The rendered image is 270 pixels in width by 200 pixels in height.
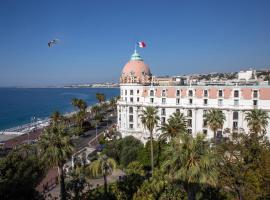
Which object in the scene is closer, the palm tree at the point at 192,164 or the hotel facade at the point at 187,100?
the palm tree at the point at 192,164

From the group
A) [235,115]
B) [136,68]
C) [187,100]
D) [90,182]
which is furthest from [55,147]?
[136,68]

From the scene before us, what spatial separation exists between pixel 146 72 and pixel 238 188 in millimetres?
50358

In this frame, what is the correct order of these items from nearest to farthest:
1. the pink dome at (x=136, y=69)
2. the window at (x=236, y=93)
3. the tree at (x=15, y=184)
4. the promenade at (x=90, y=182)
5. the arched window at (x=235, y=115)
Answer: the tree at (x=15, y=184) → the promenade at (x=90, y=182) → the window at (x=236, y=93) → the arched window at (x=235, y=115) → the pink dome at (x=136, y=69)

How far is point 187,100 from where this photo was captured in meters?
67.4

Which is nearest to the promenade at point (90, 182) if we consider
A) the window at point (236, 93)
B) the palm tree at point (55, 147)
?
the palm tree at point (55, 147)

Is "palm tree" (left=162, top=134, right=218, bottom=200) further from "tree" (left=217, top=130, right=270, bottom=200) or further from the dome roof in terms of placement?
the dome roof

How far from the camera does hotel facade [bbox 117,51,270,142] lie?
200ft

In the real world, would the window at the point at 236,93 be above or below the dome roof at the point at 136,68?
below

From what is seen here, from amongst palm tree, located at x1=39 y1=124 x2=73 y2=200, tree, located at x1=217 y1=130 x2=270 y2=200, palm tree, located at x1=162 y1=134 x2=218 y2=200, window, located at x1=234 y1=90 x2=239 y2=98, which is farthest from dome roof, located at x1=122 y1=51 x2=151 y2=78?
palm tree, located at x1=162 y1=134 x2=218 y2=200

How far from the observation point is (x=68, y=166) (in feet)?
184

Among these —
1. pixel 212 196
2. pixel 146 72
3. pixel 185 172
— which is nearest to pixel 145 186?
pixel 212 196

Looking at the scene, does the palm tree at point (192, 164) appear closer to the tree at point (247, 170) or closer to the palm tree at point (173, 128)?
the tree at point (247, 170)

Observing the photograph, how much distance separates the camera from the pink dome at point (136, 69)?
7525 centimetres

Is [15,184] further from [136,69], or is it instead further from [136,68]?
[136,68]
